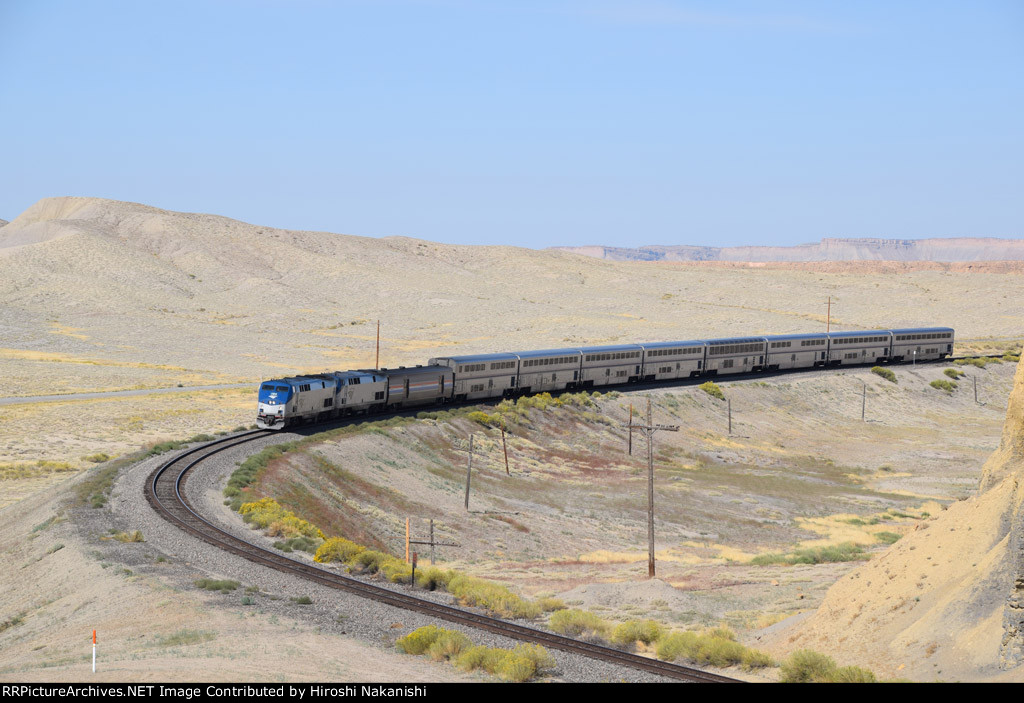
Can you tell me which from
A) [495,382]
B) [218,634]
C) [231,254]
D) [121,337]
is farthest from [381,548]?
[231,254]

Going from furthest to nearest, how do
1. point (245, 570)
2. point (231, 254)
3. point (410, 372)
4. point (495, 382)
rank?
1. point (231, 254)
2. point (495, 382)
3. point (410, 372)
4. point (245, 570)

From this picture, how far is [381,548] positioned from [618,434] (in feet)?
115

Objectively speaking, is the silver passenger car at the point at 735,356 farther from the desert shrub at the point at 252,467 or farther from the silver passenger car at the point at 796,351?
the desert shrub at the point at 252,467

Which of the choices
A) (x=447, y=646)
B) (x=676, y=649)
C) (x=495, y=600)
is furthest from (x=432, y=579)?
(x=676, y=649)

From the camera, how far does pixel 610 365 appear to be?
80500 millimetres

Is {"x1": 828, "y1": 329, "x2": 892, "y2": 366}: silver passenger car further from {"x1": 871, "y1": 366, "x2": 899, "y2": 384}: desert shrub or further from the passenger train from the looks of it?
{"x1": 871, "y1": 366, "x2": 899, "y2": 384}: desert shrub

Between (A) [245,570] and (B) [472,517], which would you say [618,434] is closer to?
(B) [472,517]

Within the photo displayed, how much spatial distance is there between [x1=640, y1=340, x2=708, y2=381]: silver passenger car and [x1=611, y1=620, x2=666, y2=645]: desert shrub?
5955 cm

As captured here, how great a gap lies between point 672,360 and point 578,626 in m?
61.9

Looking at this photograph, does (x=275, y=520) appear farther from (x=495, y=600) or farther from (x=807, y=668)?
(x=807, y=668)

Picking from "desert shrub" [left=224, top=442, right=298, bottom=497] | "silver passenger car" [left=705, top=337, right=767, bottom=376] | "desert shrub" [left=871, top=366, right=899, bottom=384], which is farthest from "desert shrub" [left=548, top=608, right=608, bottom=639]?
"desert shrub" [left=871, top=366, right=899, bottom=384]

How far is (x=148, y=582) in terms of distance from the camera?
26.0 metres

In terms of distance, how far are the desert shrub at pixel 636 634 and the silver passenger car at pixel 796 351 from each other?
7305 cm

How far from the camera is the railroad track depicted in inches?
877
